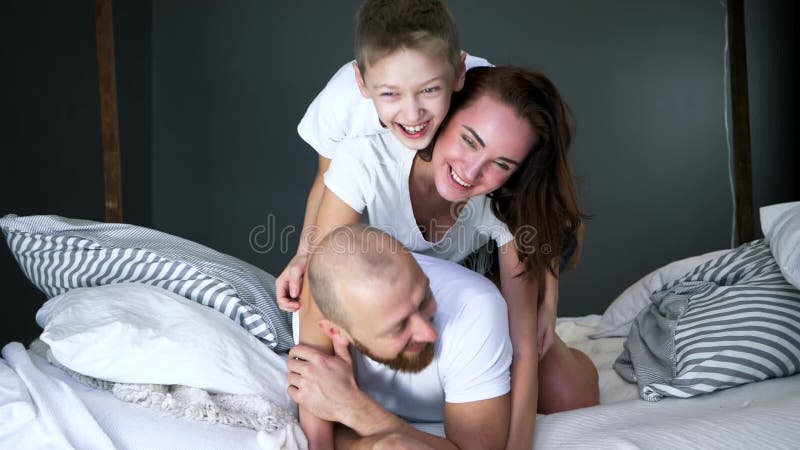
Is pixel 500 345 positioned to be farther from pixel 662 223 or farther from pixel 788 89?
pixel 788 89

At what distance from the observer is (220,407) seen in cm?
146

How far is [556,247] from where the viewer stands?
1786 millimetres

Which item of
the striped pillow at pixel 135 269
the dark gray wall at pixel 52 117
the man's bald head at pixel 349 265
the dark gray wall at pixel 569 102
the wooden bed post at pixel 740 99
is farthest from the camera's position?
the dark gray wall at pixel 569 102

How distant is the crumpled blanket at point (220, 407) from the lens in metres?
1.42

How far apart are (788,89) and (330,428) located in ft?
10.1

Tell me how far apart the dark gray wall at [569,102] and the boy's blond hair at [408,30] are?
7.14ft

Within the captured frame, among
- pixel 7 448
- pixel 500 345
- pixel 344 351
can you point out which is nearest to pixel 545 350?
pixel 500 345

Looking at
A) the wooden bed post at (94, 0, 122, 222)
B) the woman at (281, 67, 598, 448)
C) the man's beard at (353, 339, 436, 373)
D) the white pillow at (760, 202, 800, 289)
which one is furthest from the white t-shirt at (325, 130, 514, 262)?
the wooden bed post at (94, 0, 122, 222)

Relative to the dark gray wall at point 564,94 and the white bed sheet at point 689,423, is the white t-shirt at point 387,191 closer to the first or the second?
the white bed sheet at point 689,423

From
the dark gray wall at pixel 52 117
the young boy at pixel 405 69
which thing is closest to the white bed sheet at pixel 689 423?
the young boy at pixel 405 69

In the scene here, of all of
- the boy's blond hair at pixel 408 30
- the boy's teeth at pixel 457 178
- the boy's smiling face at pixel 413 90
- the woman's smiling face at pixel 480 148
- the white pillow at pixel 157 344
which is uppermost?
the boy's blond hair at pixel 408 30

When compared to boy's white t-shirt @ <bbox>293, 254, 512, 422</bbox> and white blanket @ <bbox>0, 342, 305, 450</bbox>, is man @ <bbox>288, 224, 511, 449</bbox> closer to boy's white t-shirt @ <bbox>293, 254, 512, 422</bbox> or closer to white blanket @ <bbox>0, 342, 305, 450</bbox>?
boy's white t-shirt @ <bbox>293, 254, 512, 422</bbox>

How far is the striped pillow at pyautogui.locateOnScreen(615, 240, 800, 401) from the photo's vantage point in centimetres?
178

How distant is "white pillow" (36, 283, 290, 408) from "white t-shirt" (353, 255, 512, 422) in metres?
0.22
